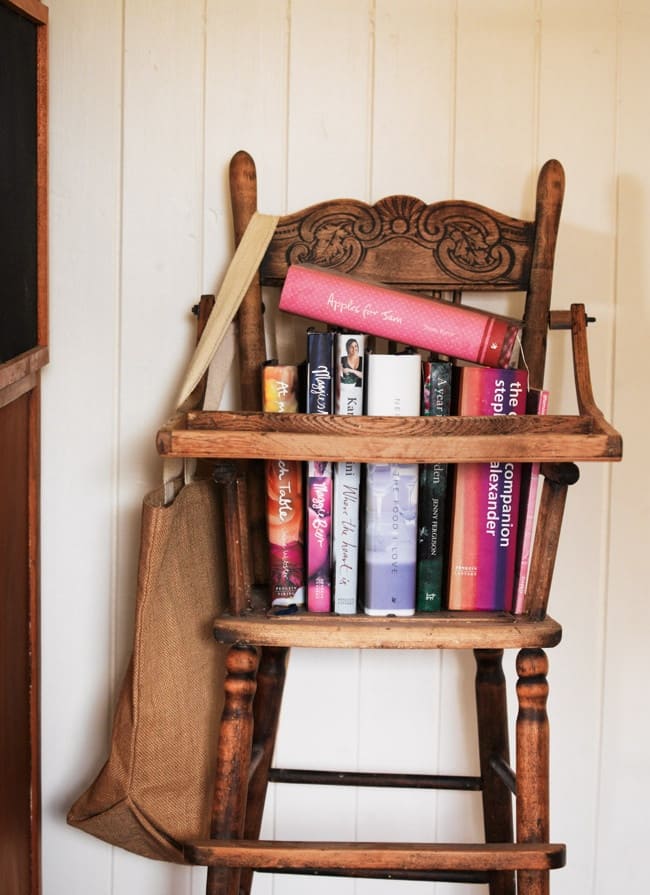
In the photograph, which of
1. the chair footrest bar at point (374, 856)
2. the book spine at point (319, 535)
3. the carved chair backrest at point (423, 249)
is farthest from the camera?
the carved chair backrest at point (423, 249)

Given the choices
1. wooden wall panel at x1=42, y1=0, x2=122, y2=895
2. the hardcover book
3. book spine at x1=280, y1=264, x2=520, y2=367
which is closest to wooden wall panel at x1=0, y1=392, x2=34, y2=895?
wooden wall panel at x1=42, y1=0, x2=122, y2=895

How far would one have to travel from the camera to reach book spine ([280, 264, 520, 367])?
1.24m

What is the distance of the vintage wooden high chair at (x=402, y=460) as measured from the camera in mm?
1158

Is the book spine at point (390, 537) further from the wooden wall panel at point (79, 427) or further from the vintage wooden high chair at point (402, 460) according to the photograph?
Answer: the wooden wall panel at point (79, 427)

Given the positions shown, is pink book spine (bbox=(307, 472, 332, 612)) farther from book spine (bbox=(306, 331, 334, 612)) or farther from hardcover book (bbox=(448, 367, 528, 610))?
hardcover book (bbox=(448, 367, 528, 610))

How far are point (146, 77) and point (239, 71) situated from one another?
118 millimetres

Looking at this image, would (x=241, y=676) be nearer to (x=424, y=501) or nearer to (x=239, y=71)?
(x=424, y=501)

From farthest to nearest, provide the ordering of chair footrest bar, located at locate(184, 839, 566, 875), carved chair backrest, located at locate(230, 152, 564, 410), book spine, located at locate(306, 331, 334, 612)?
carved chair backrest, located at locate(230, 152, 564, 410) → book spine, located at locate(306, 331, 334, 612) → chair footrest bar, located at locate(184, 839, 566, 875)

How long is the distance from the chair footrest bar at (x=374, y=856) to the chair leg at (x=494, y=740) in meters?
0.22

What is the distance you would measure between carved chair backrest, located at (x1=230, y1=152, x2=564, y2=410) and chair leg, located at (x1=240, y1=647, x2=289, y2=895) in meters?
0.31

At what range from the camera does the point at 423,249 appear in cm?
138

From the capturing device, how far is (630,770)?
1.53 m

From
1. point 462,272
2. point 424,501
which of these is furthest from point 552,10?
point 424,501

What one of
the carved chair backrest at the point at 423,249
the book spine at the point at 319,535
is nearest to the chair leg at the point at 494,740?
the book spine at the point at 319,535
